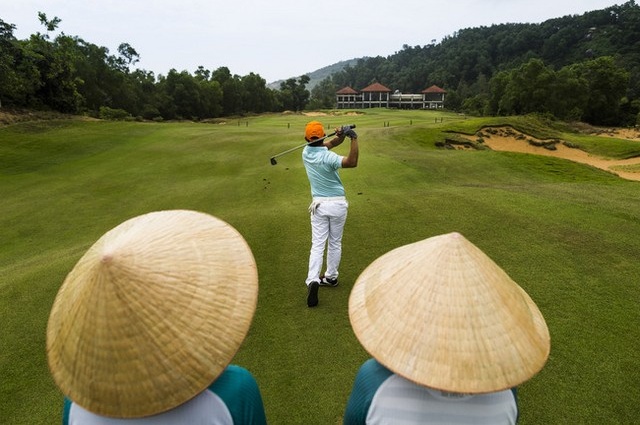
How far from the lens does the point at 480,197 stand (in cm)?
932

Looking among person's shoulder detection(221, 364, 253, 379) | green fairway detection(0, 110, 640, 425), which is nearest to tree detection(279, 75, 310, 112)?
green fairway detection(0, 110, 640, 425)

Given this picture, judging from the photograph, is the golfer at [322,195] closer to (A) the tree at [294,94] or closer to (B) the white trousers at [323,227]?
(B) the white trousers at [323,227]

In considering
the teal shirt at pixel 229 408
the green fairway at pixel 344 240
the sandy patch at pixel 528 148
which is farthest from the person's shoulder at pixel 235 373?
the sandy patch at pixel 528 148

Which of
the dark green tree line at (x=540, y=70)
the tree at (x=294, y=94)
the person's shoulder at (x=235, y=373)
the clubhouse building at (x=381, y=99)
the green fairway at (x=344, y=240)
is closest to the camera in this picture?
the person's shoulder at (x=235, y=373)

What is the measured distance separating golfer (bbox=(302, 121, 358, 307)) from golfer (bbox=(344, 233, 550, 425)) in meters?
3.15

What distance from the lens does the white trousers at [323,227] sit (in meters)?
5.22

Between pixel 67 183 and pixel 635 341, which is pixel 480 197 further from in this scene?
pixel 67 183

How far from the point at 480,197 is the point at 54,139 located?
67.6ft

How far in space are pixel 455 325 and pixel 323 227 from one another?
12.1 ft

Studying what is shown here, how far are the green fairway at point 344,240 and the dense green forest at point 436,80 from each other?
1333 cm

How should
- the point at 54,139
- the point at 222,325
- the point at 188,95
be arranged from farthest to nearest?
the point at 188,95 → the point at 54,139 → the point at 222,325

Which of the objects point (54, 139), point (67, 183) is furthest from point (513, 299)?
point (54, 139)

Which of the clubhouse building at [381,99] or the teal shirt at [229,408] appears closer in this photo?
the teal shirt at [229,408]

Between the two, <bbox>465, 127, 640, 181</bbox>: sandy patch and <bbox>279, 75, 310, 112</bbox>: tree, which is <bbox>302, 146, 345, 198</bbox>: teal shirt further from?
<bbox>279, 75, 310, 112</bbox>: tree
